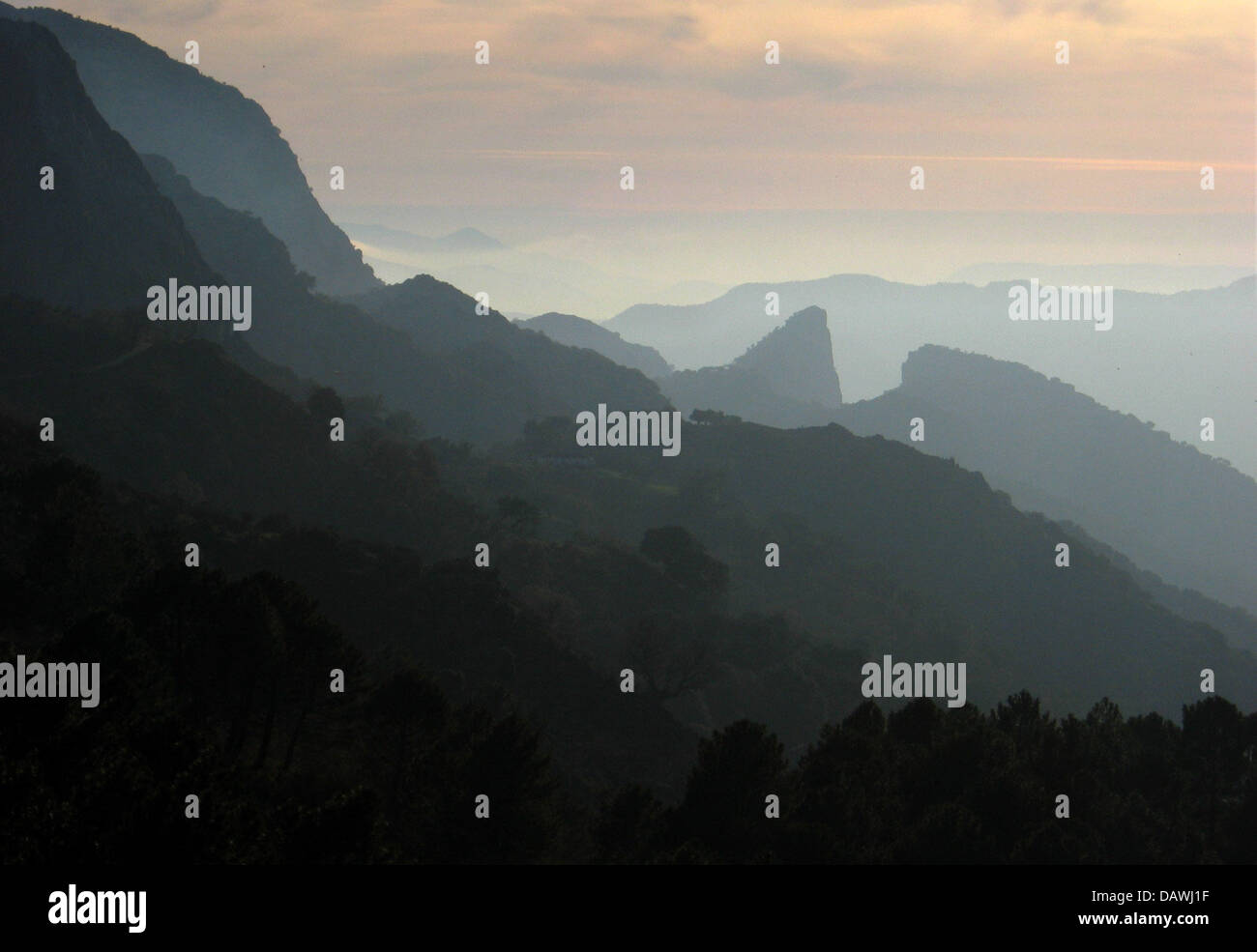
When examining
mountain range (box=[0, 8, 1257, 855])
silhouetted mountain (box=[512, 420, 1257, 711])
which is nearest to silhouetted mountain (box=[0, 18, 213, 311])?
mountain range (box=[0, 8, 1257, 855])

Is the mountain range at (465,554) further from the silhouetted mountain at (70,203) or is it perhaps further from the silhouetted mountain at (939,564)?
→ the silhouetted mountain at (939,564)

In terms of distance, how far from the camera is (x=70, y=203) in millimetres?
147500

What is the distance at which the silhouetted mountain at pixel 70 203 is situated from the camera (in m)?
140

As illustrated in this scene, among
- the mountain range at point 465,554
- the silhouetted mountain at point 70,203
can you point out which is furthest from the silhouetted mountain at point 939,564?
the silhouetted mountain at point 70,203

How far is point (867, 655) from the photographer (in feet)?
446

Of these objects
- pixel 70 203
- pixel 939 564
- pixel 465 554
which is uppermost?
pixel 70 203

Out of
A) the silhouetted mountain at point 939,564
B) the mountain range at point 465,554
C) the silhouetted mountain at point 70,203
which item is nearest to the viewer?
the mountain range at point 465,554

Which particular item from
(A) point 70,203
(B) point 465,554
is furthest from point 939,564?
(A) point 70,203

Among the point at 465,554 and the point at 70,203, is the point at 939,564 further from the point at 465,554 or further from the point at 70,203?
the point at 70,203

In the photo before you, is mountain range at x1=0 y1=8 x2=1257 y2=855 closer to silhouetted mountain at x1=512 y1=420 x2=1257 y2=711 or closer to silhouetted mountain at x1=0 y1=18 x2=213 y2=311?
silhouetted mountain at x1=0 y1=18 x2=213 y2=311

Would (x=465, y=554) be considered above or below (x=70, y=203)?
below

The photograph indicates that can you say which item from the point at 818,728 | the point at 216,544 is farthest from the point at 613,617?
the point at 216,544

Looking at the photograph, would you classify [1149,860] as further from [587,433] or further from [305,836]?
[587,433]
